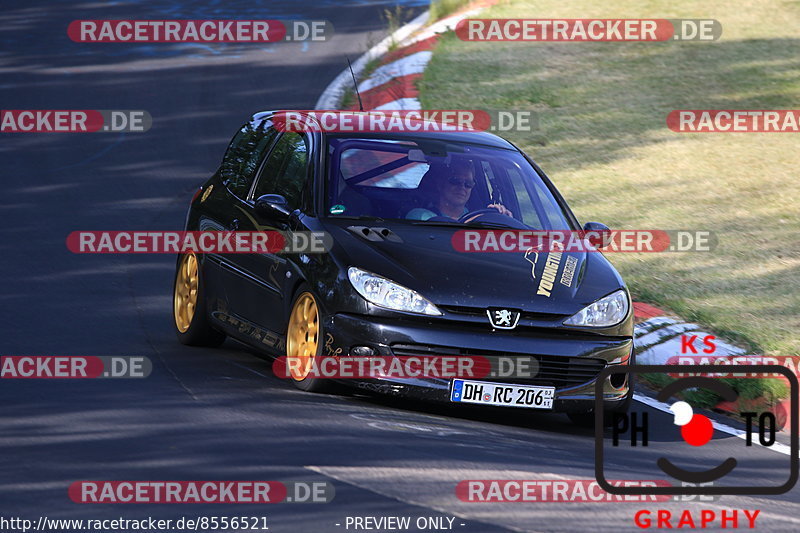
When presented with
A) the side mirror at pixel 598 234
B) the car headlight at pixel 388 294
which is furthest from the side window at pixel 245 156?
the side mirror at pixel 598 234

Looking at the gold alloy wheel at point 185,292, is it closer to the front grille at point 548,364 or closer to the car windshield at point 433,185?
the car windshield at point 433,185

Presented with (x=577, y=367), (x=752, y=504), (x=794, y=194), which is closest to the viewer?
(x=752, y=504)

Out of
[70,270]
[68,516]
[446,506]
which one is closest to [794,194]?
[70,270]

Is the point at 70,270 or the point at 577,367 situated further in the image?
the point at 70,270

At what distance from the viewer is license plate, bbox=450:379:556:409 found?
7855mm

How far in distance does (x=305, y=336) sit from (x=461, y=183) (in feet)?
5.25

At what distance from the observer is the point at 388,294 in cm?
796

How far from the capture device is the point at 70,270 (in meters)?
12.1

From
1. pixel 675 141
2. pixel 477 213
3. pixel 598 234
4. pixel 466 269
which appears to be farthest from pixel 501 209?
pixel 675 141

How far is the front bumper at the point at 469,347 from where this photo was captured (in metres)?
7.84

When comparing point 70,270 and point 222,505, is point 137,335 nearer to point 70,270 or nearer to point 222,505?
point 70,270

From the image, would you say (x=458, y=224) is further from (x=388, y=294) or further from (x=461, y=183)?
(x=388, y=294)

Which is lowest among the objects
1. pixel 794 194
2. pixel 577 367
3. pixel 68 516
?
pixel 68 516

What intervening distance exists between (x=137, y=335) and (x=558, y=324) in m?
3.54
